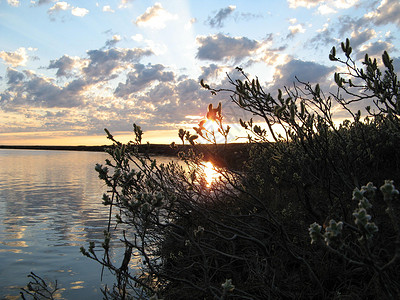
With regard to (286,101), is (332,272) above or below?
below

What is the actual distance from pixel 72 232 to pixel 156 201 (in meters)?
9.90

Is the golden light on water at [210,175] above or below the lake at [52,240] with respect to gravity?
above

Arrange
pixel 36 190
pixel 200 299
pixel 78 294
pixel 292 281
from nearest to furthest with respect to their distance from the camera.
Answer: pixel 292 281 < pixel 200 299 < pixel 78 294 < pixel 36 190

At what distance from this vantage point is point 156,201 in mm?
2953

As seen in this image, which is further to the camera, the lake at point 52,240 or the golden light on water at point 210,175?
the lake at point 52,240

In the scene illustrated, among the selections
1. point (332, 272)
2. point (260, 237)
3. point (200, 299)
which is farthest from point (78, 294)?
point (332, 272)

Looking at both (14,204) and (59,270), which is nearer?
(59,270)

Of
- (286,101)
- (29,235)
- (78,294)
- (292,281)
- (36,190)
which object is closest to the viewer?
(286,101)

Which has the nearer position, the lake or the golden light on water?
the golden light on water

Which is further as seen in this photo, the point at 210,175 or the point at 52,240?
the point at 52,240

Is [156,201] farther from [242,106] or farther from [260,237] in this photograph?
[260,237]

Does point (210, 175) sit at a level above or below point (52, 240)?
above

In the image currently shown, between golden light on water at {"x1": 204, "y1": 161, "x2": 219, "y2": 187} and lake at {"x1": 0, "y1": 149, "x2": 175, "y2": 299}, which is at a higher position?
golden light on water at {"x1": 204, "y1": 161, "x2": 219, "y2": 187}

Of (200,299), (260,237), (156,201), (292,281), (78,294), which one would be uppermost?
(156,201)
